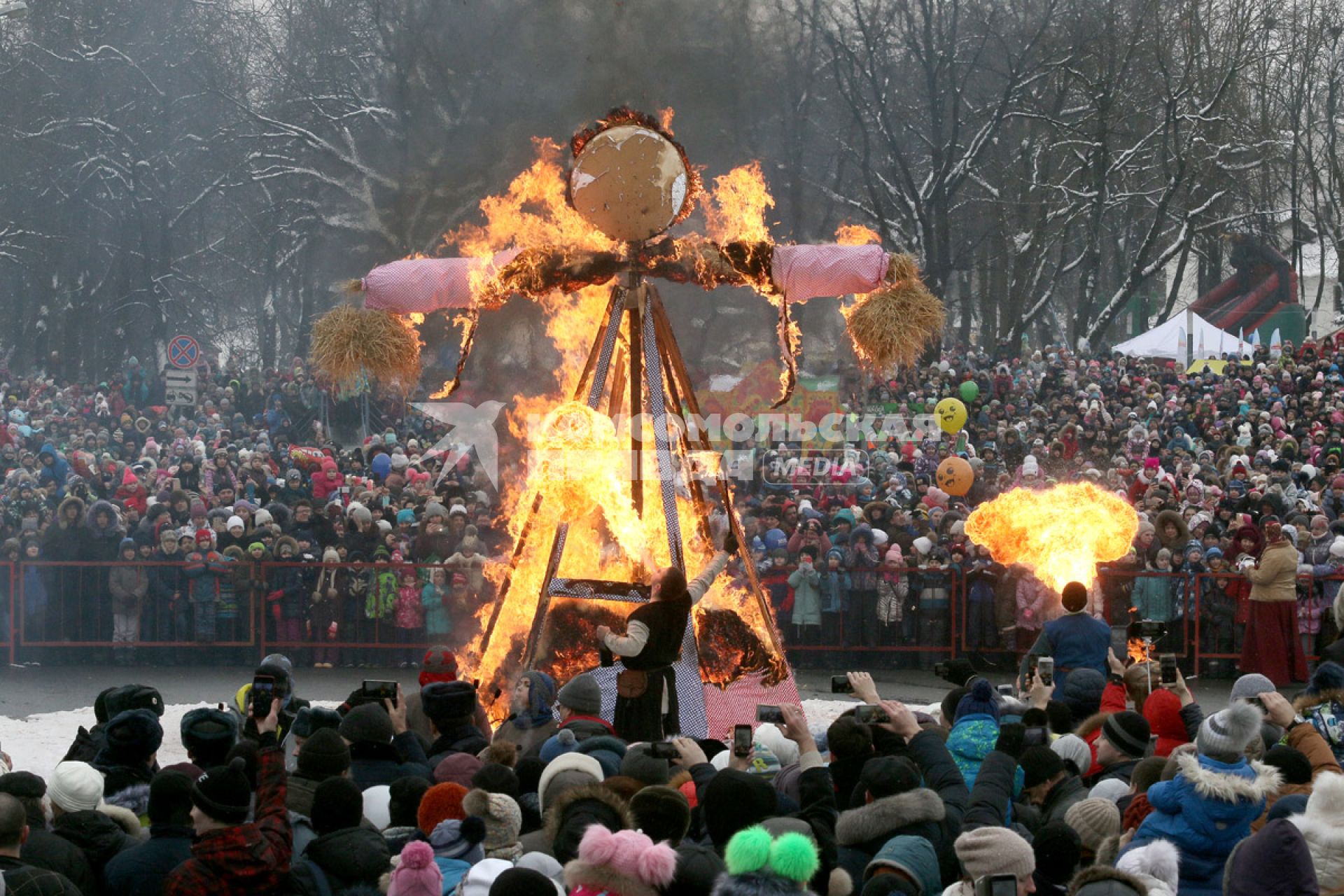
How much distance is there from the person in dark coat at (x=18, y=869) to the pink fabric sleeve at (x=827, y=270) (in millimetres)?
6459

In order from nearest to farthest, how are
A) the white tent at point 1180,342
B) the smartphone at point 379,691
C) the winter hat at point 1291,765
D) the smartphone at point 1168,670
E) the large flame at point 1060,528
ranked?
the winter hat at point 1291,765 < the smartphone at point 379,691 < the smartphone at point 1168,670 < the large flame at point 1060,528 < the white tent at point 1180,342

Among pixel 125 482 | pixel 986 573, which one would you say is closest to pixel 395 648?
pixel 125 482

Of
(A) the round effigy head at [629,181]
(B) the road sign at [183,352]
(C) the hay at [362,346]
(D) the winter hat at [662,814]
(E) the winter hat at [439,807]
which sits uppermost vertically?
(B) the road sign at [183,352]

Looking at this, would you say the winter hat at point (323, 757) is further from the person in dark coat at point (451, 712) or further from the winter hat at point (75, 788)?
the person in dark coat at point (451, 712)

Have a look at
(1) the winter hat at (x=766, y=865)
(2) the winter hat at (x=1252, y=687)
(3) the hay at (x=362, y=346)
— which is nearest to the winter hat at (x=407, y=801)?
(1) the winter hat at (x=766, y=865)

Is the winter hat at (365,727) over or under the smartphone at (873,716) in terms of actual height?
under

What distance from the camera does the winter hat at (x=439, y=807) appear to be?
5734 millimetres

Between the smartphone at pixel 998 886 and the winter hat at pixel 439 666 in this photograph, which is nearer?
the smartphone at pixel 998 886

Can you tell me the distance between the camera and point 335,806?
559 cm

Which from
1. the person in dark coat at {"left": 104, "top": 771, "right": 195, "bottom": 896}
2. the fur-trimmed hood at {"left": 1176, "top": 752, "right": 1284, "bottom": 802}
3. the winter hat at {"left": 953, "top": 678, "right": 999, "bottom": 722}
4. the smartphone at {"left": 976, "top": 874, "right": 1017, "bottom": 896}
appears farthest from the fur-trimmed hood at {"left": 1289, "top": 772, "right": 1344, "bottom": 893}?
the person in dark coat at {"left": 104, "top": 771, "right": 195, "bottom": 896}

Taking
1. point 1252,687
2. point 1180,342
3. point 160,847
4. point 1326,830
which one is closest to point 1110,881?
point 1326,830

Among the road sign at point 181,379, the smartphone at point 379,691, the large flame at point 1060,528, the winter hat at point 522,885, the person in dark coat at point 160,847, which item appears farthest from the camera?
the road sign at point 181,379

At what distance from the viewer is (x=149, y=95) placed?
116 ft

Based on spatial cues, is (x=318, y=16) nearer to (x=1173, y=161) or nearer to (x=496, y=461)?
(x=496, y=461)
